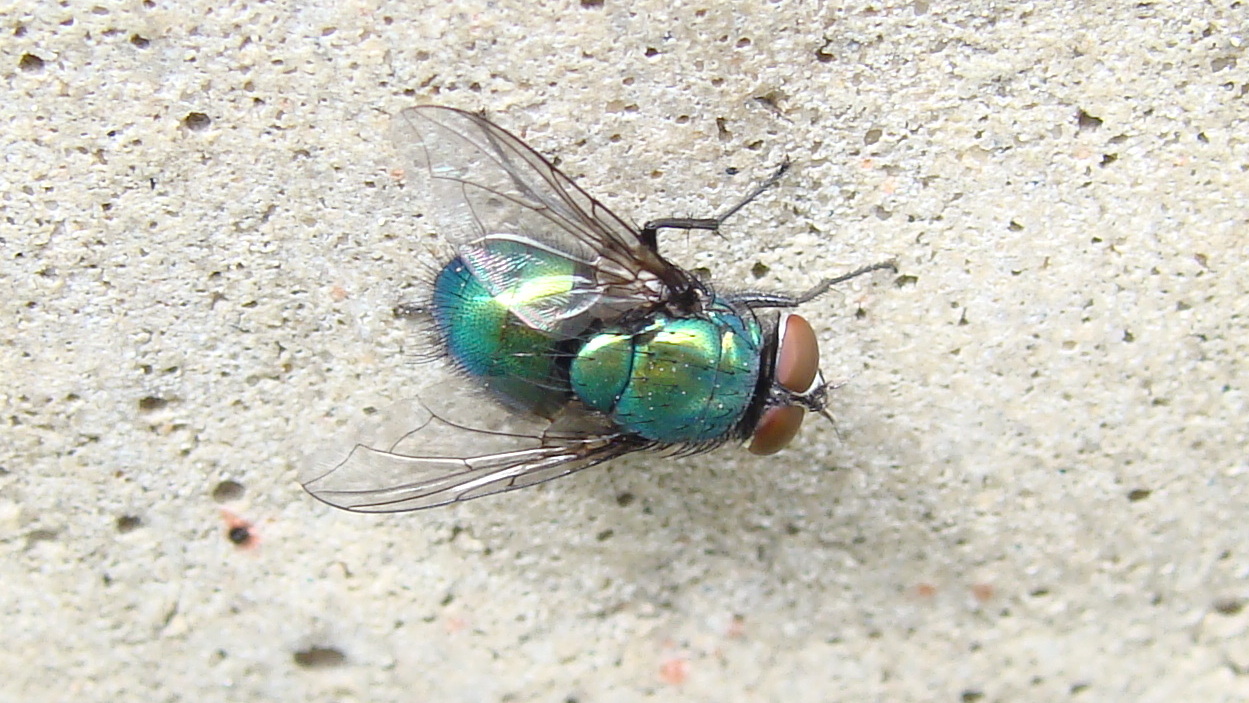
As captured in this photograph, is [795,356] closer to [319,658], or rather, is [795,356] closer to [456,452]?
[456,452]

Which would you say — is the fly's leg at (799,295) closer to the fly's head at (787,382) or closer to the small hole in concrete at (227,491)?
the fly's head at (787,382)

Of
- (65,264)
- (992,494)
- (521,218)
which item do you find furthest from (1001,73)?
(65,264)

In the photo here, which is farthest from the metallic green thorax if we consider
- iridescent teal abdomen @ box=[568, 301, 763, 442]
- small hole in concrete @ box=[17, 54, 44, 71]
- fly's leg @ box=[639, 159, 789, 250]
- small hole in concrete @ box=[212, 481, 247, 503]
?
small hole in concrete @ box=[17, 54, 44, 71]

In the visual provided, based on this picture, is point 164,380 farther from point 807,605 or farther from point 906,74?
point 906,74

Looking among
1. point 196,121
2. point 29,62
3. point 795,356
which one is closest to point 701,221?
point 795,356

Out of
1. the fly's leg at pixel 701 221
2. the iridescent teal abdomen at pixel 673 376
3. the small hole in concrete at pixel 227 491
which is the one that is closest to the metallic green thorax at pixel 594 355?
the iridescent teal abdomen at pixel 673 376
